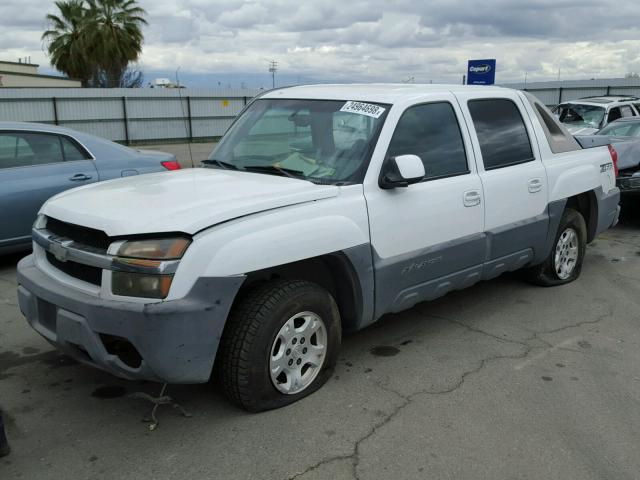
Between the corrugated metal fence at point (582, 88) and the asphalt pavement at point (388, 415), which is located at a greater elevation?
the corrugated metal fence at point (582, 88)

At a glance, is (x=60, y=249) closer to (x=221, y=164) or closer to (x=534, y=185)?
(x=221, y=164)

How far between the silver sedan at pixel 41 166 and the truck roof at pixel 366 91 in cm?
271

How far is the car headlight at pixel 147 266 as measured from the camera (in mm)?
3023

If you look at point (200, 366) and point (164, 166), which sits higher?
point (164, 166)

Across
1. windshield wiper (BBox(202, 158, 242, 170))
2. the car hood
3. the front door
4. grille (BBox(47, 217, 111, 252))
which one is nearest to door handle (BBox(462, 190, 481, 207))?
the front door

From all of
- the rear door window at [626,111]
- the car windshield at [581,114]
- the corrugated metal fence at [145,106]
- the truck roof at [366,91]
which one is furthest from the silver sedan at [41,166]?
the corrugated metal fence at [145,106]

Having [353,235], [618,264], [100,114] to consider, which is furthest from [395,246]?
[100,114]

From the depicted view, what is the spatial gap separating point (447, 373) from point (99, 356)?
2.14m

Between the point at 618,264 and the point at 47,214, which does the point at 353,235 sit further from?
the point at 618,264

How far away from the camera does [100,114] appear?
25.9 meters

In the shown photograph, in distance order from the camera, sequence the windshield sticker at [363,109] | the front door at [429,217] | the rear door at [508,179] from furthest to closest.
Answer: the rear door at [508,179] → the windshield sticker at [363,109] → the front door at [429,217]

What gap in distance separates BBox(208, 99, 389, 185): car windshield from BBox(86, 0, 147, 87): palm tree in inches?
1428

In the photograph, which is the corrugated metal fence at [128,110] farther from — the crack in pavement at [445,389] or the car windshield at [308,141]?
the crack in pavement at [445,389]

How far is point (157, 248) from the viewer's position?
10.0ft
